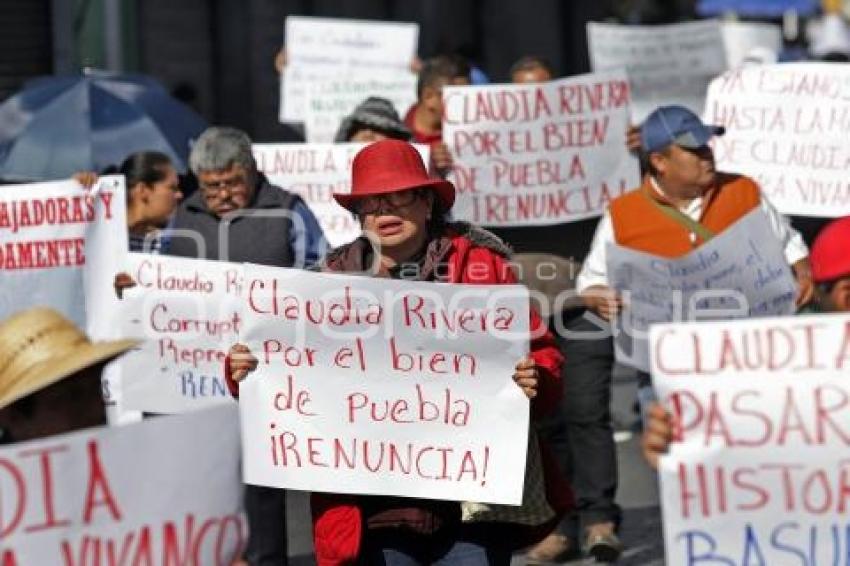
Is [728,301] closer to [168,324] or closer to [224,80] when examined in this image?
[168,324]

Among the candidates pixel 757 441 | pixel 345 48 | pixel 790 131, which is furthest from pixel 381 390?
pixel 345 48

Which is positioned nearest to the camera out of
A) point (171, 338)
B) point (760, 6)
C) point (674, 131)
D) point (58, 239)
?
point (674, 131)

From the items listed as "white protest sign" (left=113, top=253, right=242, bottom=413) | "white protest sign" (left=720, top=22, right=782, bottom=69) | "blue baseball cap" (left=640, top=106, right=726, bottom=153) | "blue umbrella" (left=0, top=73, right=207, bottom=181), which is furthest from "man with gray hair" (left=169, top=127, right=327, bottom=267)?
"white protest sign" (left=720, top=22, right=782, bottom=69)

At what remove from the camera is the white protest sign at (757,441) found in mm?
5152

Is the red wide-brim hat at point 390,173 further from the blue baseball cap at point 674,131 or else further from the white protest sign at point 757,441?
the blue baseball cap at point 674,131

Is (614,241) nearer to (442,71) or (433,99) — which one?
(433,99)

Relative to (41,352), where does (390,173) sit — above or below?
above

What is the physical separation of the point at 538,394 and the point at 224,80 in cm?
1562

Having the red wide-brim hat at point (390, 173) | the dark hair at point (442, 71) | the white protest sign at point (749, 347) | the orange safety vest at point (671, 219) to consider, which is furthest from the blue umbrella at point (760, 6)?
the white protest sign at point (749, 347)

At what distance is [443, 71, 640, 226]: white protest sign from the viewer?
10477 millimetres

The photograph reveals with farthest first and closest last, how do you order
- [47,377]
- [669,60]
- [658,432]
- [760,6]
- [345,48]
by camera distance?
[760,6]
[345,48]
[669,60]
[658,432]
[47,377]

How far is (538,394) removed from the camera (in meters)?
6.34

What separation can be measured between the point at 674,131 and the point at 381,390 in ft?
7.78

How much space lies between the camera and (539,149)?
34.9 feet
